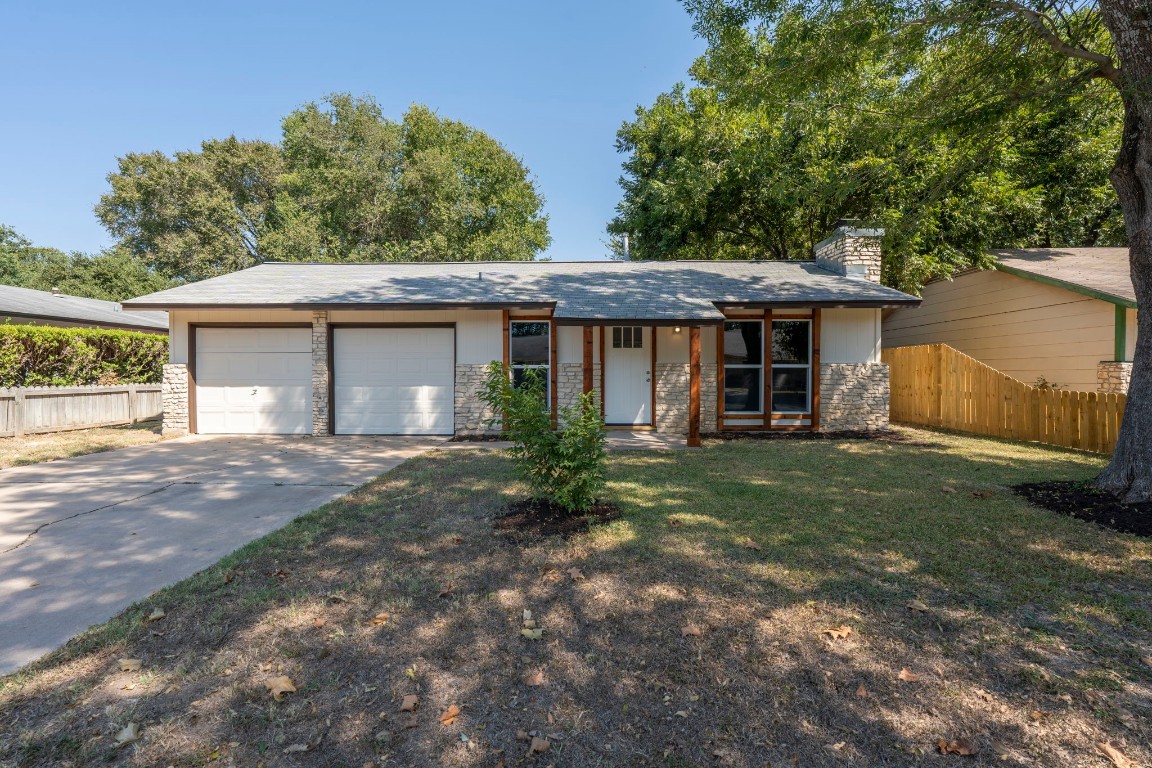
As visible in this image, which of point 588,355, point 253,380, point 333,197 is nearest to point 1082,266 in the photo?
point 588,355

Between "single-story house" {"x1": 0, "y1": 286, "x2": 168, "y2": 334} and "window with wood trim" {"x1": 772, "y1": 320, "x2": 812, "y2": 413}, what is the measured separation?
1852cm

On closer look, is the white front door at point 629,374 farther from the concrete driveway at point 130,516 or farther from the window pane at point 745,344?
the concrete driveway at point 130,516

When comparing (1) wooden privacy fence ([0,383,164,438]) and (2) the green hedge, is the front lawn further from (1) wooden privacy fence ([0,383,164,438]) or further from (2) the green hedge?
(2) the green hedge

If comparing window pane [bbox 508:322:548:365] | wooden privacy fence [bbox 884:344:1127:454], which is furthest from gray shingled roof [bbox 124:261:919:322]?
wooden privacy fence [bbox 884:344:1127:454]

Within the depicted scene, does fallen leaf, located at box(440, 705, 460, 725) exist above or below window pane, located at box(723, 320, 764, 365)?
below

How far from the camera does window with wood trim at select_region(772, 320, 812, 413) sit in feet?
35.1

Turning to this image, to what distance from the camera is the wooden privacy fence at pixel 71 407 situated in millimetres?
9703

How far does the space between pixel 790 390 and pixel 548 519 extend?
7773 mm

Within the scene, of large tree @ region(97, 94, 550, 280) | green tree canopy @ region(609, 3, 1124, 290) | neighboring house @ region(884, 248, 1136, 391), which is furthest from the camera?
large tree @ region(97, 94, 550, 280)

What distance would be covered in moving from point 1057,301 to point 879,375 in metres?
3.97

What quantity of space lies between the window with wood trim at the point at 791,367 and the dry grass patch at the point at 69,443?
12.2 meters

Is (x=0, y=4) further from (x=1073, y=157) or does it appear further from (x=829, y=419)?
(x=1073, y=157)

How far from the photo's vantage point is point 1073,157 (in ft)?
41.5

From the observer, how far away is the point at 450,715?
2229mm
